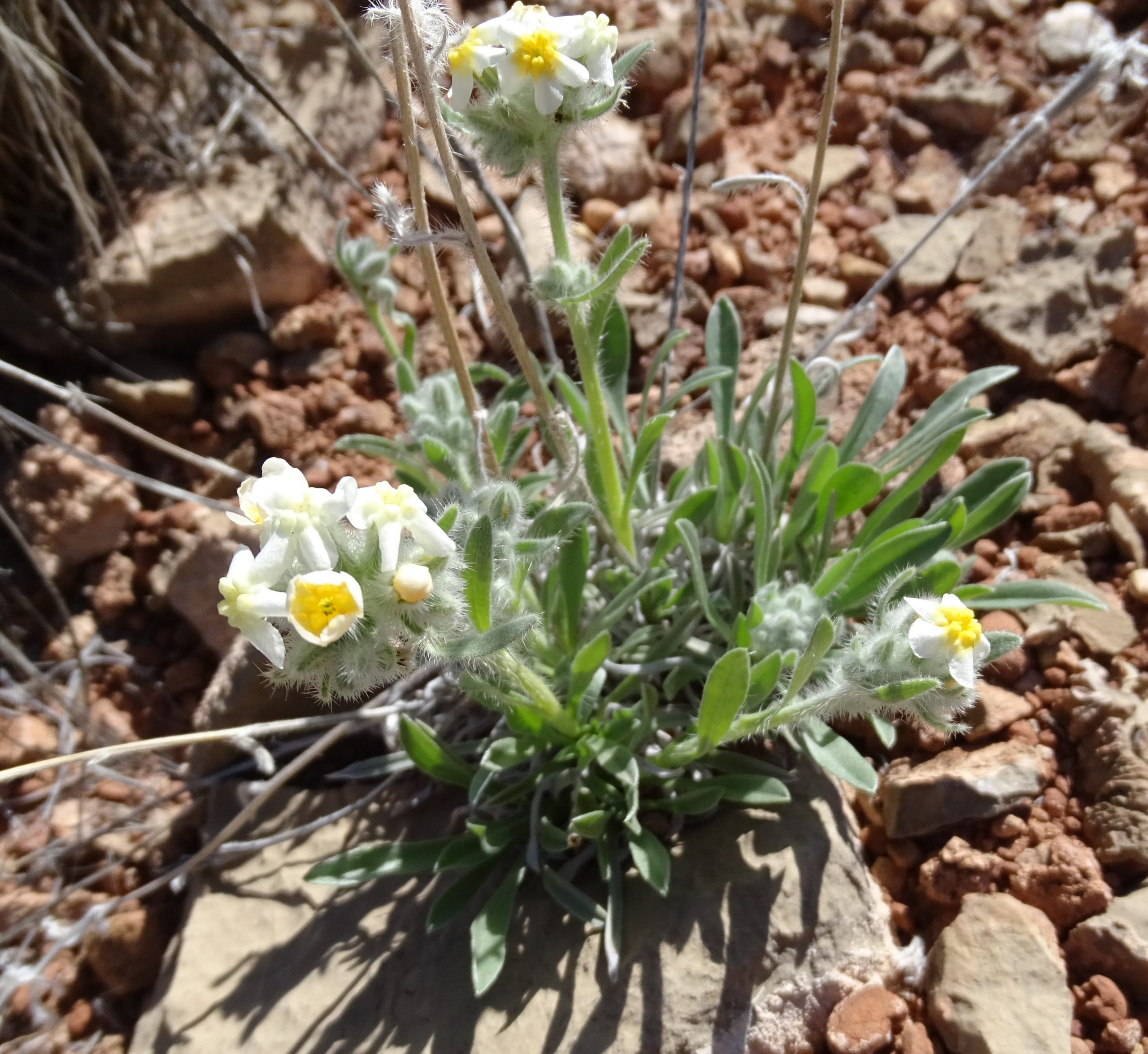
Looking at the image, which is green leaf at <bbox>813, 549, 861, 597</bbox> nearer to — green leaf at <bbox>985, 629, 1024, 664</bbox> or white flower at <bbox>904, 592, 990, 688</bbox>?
green leaf at <bbox>985, 629, 1024, 664</bbox>

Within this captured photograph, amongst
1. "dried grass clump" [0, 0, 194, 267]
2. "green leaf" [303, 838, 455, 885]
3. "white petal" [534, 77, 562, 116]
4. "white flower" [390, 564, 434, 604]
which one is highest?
"dried grass clump" [0, 0, 194, 267]

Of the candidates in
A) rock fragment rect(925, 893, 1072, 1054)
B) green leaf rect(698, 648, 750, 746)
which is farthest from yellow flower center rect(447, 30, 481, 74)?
rock fragment rect(925, 893, 1072, 1054)

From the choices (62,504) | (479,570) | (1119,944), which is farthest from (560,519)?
(62,504)

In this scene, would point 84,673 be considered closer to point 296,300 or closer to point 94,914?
point 94,914

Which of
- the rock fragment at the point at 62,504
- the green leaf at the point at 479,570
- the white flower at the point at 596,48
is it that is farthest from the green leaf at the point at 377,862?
the white flower at the point at 596,48

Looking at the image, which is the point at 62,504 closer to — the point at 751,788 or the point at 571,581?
the point at 571,581

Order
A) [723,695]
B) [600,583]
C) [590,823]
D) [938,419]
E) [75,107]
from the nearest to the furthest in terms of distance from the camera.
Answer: [723,695], [590,823], [938,419], [600,583], [75,107]
